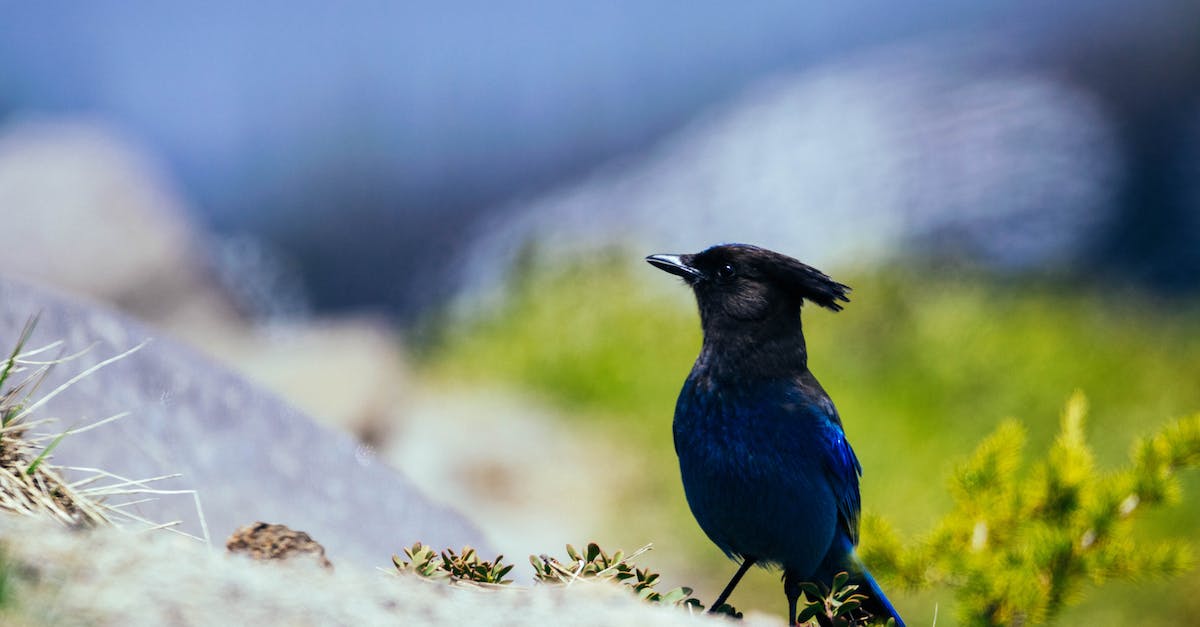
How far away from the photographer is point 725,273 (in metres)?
3.09

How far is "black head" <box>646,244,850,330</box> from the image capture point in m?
2.93

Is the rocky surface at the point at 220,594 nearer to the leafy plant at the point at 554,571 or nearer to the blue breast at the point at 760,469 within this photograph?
the leafy plant at the point at 554,571

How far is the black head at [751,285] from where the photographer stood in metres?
2.93

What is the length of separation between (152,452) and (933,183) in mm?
10036

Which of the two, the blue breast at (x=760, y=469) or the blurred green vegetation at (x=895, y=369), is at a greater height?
the blurred green vegetation at (x=895, y=369)

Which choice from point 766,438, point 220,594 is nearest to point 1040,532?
point 766,438

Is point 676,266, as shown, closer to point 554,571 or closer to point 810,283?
point 810,283

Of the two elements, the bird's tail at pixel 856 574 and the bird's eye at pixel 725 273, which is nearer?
the bird's tail at pixel 856 574

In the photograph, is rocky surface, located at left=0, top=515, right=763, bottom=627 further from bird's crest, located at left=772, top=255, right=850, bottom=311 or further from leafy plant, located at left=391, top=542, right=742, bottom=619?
bird's crest, located at left=772, top=255, right=850, bottom=311

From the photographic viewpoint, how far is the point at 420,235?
530 inches

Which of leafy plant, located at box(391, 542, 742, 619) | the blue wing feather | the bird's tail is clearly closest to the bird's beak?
the blue wing feather

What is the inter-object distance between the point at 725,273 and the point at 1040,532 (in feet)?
4.09

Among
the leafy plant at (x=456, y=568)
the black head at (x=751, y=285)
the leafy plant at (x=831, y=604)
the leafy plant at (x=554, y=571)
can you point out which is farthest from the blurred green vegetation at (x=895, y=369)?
the leafy plant at (x=456, y=568)

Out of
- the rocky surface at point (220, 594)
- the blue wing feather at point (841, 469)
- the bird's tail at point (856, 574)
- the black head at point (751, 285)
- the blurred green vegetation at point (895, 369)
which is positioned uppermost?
the blurred green vegetation at point (895, 369)
